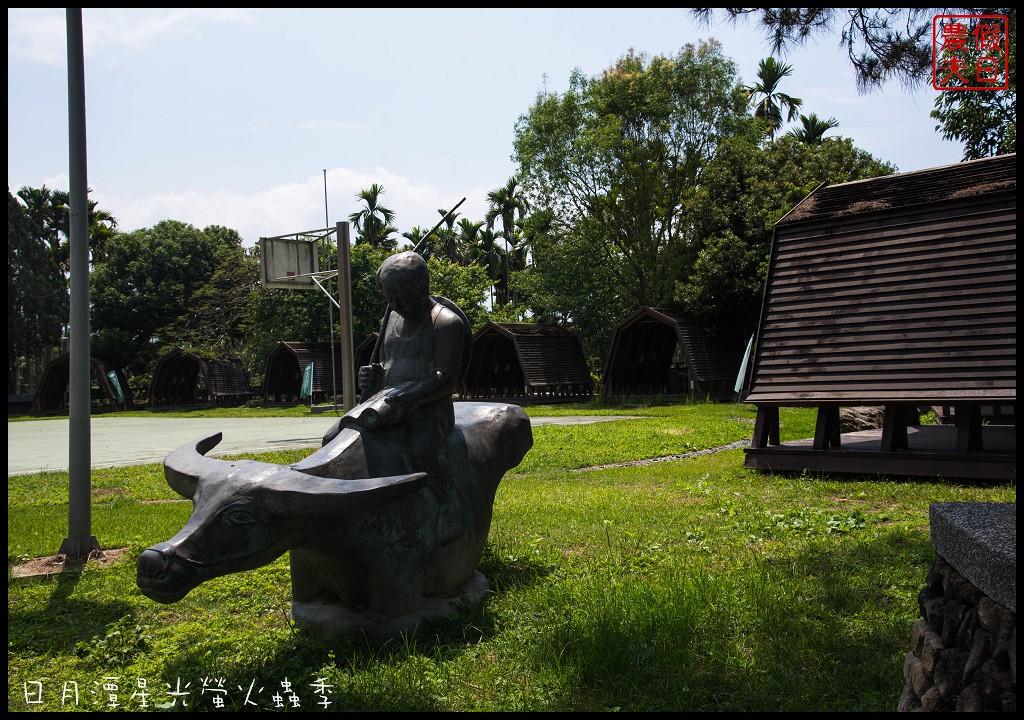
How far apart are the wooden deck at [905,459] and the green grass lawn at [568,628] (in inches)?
38.6

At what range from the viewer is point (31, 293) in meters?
39.2

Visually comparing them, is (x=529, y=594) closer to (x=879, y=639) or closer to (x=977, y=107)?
(x=879, y=639)

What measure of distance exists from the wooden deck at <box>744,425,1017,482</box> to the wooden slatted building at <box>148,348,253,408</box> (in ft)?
101

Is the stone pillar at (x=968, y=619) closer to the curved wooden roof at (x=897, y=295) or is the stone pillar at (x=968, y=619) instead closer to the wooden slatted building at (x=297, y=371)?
the curved wooden roof at (x=897, y=295)

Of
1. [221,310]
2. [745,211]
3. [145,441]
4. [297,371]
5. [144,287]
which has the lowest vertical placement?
[145,441]

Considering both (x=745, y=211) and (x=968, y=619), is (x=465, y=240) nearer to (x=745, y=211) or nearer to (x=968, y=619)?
(x=745, y=211)

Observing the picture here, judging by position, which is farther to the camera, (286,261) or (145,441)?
(145,441)

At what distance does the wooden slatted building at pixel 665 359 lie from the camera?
24.3 m

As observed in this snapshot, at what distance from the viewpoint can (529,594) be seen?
5.08m

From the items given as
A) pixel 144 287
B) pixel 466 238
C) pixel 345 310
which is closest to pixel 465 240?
pixel 466 238

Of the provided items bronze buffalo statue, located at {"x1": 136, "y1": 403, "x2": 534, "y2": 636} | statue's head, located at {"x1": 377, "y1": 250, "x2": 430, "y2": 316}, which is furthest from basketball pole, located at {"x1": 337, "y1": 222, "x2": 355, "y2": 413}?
statue's head, located at {"x1": 377, "y1": 250, "x2": 430, "y2": 316}

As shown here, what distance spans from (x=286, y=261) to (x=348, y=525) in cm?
1262

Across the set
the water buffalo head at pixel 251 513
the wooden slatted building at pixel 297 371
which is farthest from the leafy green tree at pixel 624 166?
the water buffalo head at pixel 251 513

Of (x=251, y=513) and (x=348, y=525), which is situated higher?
(x=251, y=513)
